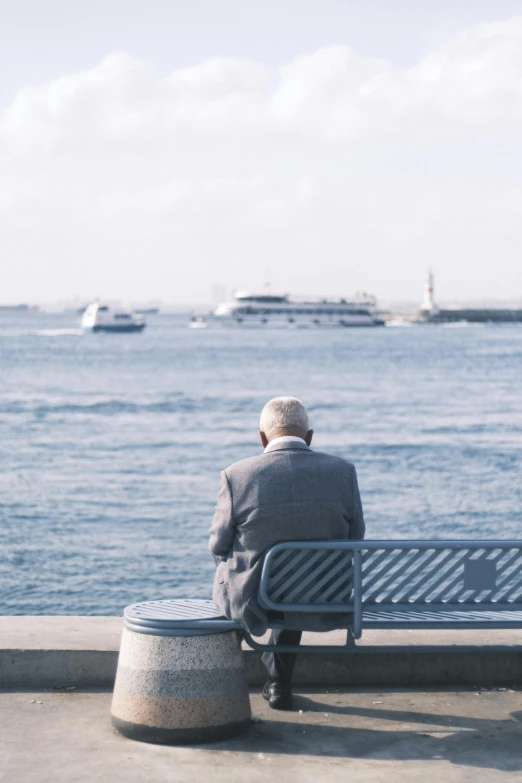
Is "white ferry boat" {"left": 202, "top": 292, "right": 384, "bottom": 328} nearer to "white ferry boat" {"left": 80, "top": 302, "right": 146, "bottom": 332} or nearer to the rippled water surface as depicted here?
"white ferry boat" {"left": 80, "top": 302, "right": 146, "bottom": 332}

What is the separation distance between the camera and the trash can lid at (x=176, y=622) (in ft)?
14.6

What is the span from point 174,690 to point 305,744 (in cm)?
54

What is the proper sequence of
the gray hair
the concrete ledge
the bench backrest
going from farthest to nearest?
the concrete ledge < the gray hair < the bench backrest

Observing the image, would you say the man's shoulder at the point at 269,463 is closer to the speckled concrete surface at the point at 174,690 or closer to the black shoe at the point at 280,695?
the speckled concrete surface at the point at 174,690

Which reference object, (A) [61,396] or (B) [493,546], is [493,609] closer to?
(B) [493,546]

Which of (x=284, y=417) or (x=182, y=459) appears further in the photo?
(x=182, y=459)

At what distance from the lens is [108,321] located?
151 metres

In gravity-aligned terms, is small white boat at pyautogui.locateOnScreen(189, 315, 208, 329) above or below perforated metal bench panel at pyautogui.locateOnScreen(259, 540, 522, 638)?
below

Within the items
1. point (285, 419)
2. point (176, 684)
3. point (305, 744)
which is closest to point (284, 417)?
point (285, 419)

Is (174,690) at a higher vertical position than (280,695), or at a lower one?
higher

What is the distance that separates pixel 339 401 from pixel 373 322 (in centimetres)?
11789

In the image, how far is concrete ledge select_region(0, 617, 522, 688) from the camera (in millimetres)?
5051

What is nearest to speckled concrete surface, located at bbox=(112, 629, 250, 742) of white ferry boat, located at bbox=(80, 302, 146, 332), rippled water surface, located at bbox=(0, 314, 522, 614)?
rippled water surface, located at bbox=(0, 314, 522, 614)

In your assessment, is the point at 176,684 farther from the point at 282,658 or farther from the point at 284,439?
the point at 284,439
